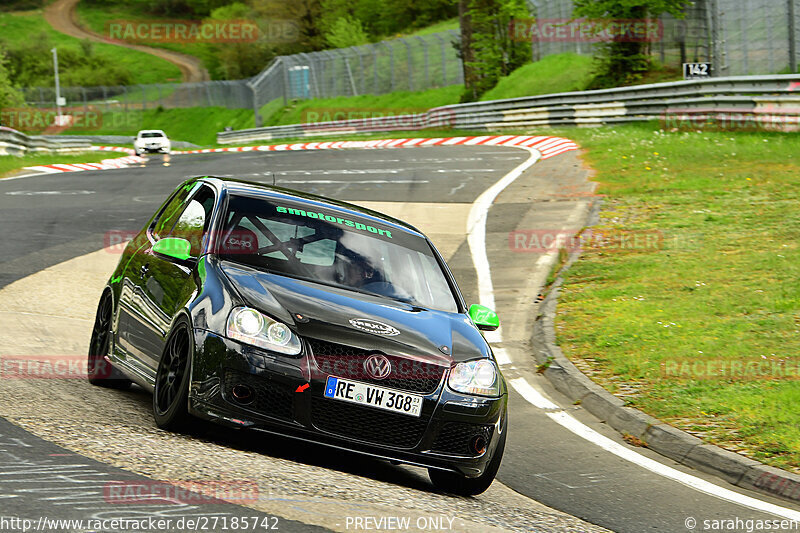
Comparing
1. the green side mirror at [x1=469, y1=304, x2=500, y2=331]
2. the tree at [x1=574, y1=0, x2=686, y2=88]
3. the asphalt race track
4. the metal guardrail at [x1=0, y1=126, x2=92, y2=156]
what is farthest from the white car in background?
the green side mirror at [x1=469, y1=304, x2=500, y2=331]

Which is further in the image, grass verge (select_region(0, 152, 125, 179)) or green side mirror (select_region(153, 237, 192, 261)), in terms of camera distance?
grass verge (select_region(0, 152, 125, 179))

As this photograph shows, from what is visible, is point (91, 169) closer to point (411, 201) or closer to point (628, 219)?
point (411, 201)

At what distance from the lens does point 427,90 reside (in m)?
57.7

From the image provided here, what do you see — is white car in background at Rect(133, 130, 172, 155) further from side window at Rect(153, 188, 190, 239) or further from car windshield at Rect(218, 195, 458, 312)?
car windshield at Rect(218, 195, 458, 312)

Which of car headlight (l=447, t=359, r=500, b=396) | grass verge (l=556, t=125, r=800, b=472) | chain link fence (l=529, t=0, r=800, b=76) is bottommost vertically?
grass verge (l=556, t=125, r=800, b=472)

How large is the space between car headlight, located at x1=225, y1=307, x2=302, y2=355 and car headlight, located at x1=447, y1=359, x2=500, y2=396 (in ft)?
3.04

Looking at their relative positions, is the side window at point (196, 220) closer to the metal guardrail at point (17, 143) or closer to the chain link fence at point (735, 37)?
the chain link fence at point (735, 37)

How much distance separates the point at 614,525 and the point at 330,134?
47.4m

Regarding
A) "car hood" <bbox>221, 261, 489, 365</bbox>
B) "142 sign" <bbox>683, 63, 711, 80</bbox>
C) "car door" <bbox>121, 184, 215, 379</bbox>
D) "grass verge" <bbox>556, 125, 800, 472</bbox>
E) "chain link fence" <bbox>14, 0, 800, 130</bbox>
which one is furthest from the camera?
"chain link fence" <bbox>14, 0, 800, 130</bbox>

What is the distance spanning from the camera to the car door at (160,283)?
6.50 meters

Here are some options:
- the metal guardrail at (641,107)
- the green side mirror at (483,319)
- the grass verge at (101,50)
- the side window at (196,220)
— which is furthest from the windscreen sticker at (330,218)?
the grass verge at (101,50)

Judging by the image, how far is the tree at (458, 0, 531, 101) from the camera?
160 feet

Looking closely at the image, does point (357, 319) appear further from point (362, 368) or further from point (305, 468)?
point (305, 468)

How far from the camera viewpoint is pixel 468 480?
6.12 meters
